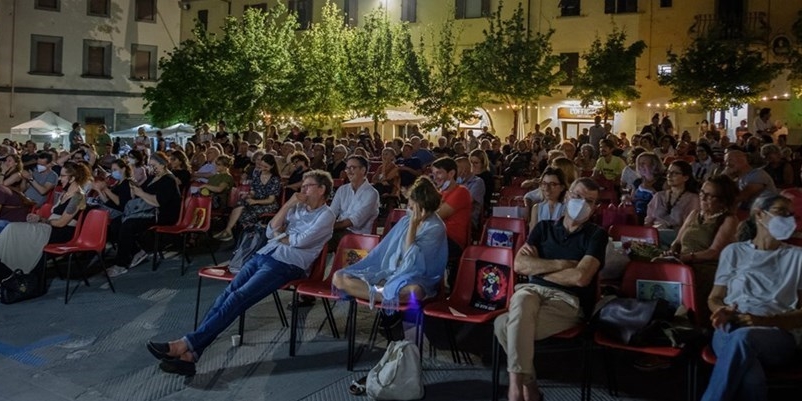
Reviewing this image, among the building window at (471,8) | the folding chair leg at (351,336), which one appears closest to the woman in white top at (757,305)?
the folding chair leg at (351,336)

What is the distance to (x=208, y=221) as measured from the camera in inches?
376

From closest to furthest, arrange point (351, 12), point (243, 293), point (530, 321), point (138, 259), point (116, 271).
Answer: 1. point (530, 321)
2. point (243, 293)
3. point (116, 271)
4. point (138, 259)
5. point (351, 12)

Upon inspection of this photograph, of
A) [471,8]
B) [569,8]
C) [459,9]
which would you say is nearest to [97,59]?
[459,9]

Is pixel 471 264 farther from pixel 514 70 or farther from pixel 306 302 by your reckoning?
pixel 514 70

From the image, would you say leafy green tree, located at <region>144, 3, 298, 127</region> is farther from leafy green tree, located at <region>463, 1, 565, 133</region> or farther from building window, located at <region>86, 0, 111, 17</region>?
building window, located at <region>86, 0, 111, 17</region>

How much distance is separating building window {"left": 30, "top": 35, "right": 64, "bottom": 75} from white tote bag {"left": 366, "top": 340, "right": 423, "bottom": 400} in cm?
3020

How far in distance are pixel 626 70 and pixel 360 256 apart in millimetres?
18053

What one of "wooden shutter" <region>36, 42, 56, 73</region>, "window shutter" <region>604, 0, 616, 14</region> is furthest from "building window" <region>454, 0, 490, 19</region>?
"wooden shutter" <region>36, 42, 56, 73</region>

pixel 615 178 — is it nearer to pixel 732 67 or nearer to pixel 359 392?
pixel 359 392

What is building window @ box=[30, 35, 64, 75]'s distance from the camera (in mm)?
30905

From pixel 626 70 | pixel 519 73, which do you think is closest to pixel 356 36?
pixel 519 73

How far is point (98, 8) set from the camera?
3303cm

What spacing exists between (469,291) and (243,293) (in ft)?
5.83

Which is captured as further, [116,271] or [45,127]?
[45,127]
